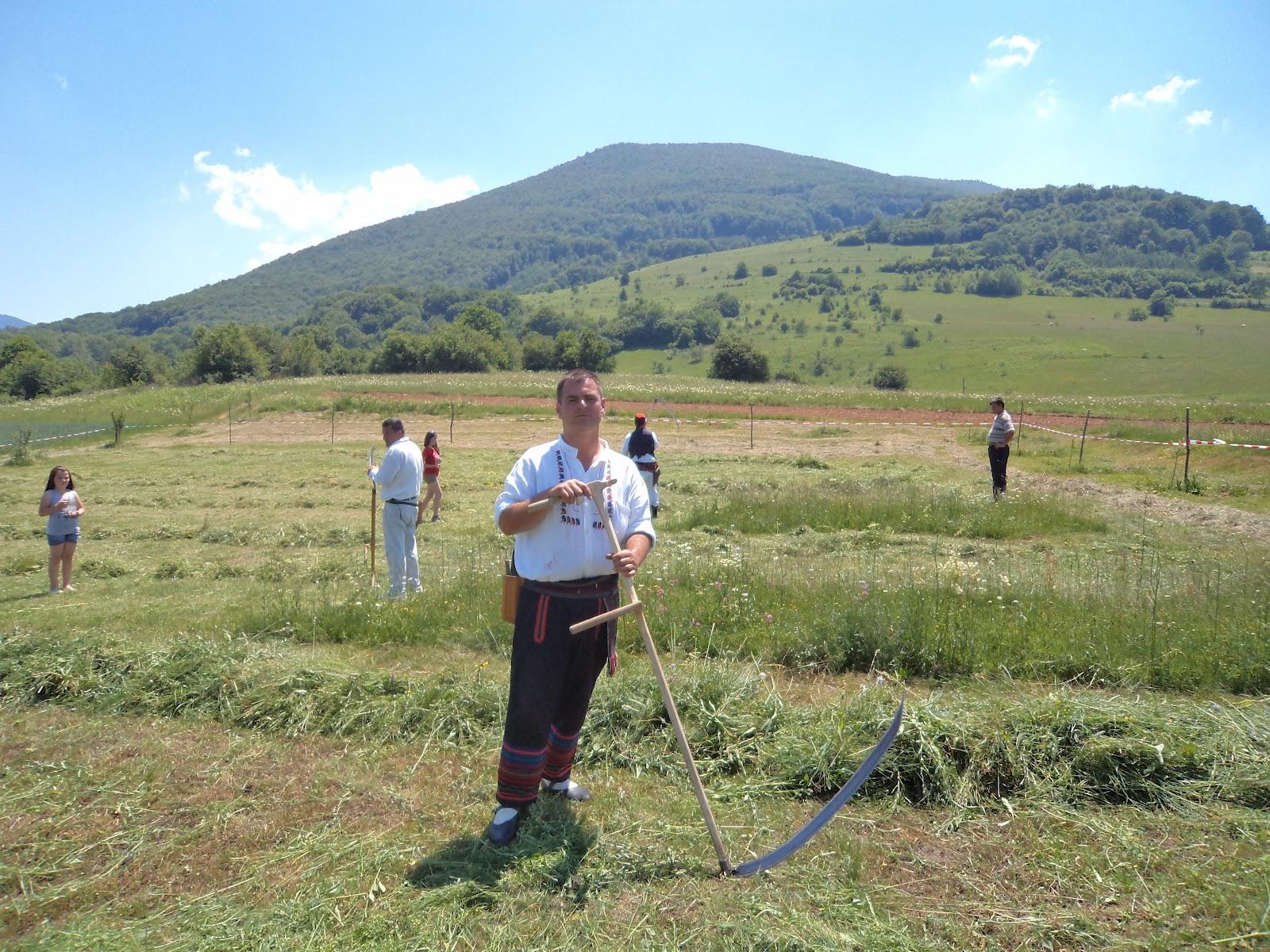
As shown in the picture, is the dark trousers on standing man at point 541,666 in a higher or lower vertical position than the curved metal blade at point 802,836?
higher

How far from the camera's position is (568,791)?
4.55 m

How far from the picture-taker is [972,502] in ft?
46.5

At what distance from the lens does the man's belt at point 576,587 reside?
404 cm

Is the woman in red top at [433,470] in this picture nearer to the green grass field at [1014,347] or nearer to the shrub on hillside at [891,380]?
the green grass field at [1014,347]

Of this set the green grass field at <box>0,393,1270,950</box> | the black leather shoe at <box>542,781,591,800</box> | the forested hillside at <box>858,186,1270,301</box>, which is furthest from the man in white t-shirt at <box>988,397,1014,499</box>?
the forested hillside at <box>858,186,1270,301</box>

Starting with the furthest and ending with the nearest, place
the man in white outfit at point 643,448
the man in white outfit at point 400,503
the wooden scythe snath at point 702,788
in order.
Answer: the man in white outfit at point 643,448, the man in white outfit at point 400,503, the wooden scythe snath at point 702,788

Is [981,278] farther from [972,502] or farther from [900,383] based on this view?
[972,502]

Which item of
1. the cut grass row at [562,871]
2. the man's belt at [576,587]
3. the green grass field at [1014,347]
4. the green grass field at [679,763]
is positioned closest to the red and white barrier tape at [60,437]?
the green grass field at [679,763]

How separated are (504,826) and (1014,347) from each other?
326ft

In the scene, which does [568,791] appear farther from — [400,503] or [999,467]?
[999,467]

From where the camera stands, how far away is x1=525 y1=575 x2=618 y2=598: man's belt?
404cm

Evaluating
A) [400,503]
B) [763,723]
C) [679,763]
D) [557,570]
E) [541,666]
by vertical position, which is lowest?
[679,763]

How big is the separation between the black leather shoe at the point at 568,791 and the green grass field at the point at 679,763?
109mm

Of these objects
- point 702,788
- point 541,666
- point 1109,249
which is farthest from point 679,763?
point 1109,249
